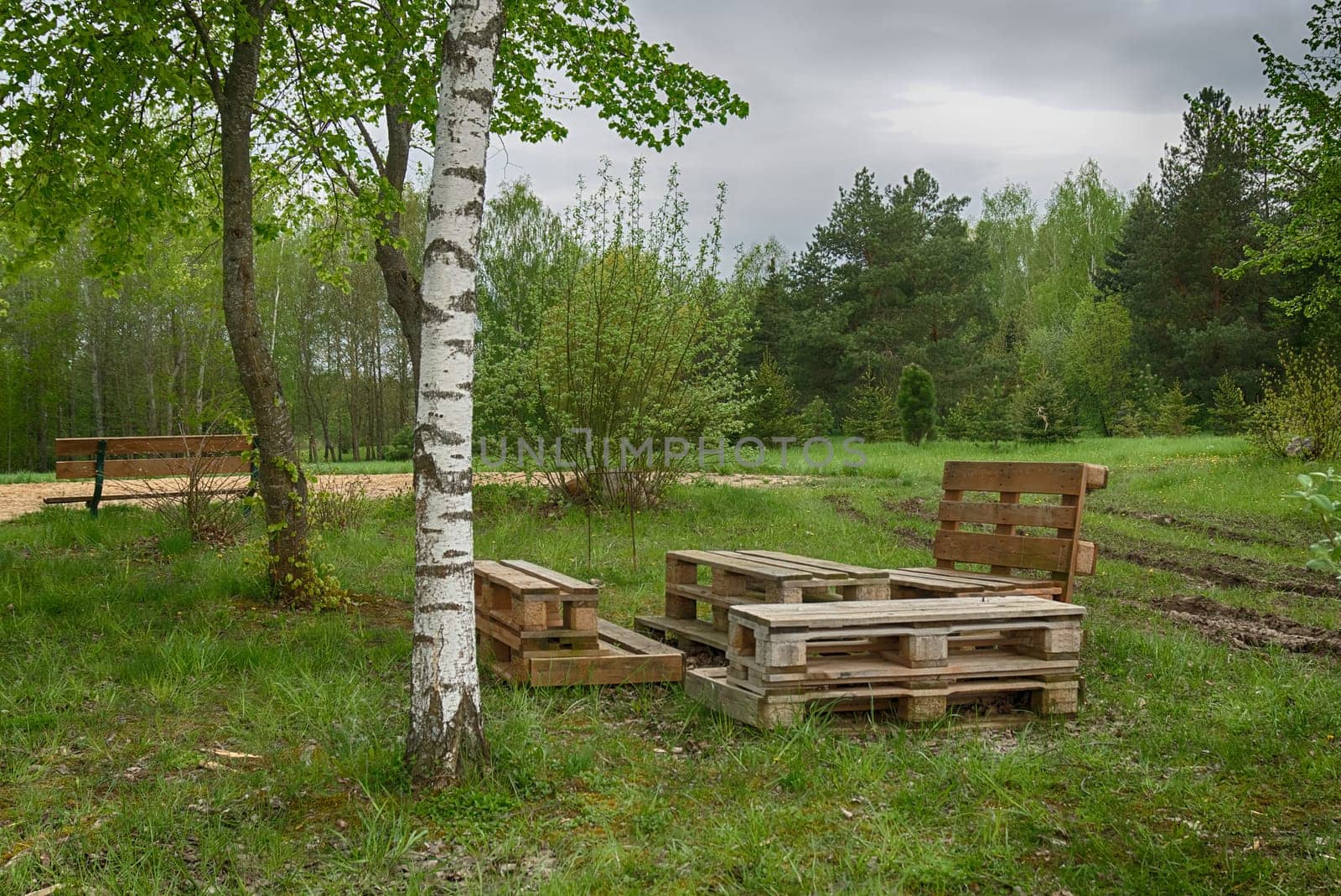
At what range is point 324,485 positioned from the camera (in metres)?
12.9

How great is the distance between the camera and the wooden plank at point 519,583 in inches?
190

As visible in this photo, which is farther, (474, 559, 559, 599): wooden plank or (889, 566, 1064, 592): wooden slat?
(889, 566, 1064, 592): wooden slat

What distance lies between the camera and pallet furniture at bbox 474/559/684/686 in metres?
4.78

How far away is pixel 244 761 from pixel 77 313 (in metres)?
33.7

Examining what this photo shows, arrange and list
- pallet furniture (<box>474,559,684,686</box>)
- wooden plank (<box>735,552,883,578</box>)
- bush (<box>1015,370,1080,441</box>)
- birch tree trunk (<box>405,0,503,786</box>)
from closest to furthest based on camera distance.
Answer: birch tree trunk (<box>405,0,503,786</box>)
pallet furniture (<box>474,559,684,686</box>)
wooden plank (<box>735,552,883,578</box>)
bush (<box>1015,370,1080,441</box>)

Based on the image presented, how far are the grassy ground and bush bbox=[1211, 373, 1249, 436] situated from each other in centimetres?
2195

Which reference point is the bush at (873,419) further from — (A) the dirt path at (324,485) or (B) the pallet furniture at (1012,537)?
(B) the pallet furniture at (1012,537)

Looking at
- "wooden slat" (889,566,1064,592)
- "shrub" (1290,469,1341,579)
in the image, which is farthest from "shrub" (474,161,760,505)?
"shrub" (1290,469,1341,579)

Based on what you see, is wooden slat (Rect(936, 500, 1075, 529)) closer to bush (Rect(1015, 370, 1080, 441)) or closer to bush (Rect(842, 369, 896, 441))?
bush (Rect(1015, 370, 1080, 441))

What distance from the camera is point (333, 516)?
34.6 feet

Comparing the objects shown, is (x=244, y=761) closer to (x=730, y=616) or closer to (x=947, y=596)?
(x=730, y=616)

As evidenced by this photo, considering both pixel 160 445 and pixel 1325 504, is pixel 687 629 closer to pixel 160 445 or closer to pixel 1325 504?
pixel 1325 504

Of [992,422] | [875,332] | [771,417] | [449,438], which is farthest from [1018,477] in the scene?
[875,332]

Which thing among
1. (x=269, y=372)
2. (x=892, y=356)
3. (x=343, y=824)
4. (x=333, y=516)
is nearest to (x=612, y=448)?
(x=333, y=516)
